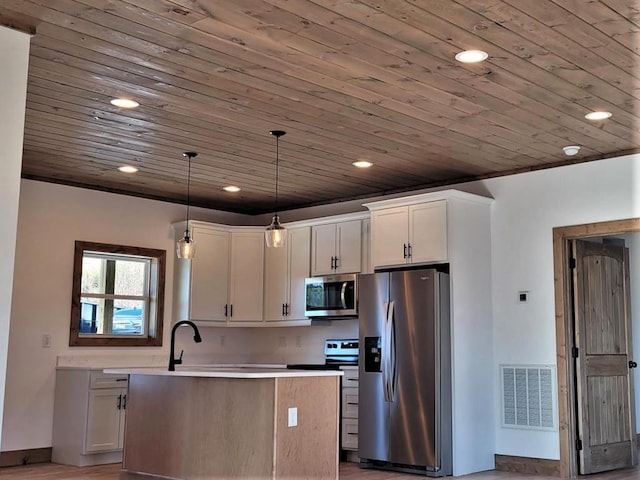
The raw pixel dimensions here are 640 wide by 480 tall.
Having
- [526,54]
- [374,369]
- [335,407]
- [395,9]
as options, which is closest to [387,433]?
[374,369]

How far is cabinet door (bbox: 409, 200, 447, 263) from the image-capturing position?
6422 millimetres

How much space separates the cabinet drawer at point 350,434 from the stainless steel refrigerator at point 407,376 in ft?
1.08

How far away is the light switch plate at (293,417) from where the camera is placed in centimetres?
482

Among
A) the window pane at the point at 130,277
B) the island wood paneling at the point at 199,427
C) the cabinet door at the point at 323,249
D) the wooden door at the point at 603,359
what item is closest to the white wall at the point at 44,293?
the window pane at the point at 130,277

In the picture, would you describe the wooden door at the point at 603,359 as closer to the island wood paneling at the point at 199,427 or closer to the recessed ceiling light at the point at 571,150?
the recessed ceiling light at the point at 571,150

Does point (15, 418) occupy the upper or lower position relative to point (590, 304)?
lower

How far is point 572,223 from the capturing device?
6223 mm

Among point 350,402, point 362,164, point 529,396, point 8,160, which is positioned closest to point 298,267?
point 350,402

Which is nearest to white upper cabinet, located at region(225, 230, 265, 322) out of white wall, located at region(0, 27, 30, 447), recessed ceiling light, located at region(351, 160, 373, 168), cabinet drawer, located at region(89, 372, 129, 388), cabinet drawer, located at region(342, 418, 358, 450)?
cabinet drawer, located at region(89, 372, 129, 388)

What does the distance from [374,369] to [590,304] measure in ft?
6.26

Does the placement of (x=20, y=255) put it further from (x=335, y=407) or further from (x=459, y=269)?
(x=459, y=269)

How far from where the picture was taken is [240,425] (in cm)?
489

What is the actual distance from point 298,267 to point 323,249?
0.40m

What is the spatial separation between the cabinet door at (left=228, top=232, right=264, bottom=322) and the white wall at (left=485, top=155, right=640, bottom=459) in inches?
106
